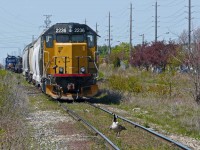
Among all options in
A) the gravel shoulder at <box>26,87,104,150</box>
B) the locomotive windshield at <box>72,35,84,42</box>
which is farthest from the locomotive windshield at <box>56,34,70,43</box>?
the gravel shoulder at <box>26,87,104,150</box>

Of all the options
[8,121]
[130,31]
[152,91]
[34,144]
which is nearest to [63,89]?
[152,91]

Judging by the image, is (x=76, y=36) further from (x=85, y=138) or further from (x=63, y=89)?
(x=85, y=138)

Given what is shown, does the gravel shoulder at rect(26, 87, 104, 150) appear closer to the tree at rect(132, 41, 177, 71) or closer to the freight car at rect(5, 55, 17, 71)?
the tree at rect(132, 41, 177, 71)

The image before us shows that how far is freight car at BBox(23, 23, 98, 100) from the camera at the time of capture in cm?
2505

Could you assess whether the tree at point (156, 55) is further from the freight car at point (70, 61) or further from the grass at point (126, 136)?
the grass at point (126, 136)

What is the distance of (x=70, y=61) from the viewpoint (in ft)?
82.7

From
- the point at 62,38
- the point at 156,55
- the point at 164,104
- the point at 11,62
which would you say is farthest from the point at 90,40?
the point at 11,62

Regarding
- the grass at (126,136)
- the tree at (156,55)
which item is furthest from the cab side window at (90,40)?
the tree at (156,55)

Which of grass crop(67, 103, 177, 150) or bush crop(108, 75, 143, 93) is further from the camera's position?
bush crop(108, 75, 143, 93)

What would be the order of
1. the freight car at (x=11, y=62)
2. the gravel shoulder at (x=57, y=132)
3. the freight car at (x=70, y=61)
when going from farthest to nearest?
the freight car at (x=11, y=62)
the freight car at (x=70, y=61)
the gravel shoulder at (x=57, y=132)

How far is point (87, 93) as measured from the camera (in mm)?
25281

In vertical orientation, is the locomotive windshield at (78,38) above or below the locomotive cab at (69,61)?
above

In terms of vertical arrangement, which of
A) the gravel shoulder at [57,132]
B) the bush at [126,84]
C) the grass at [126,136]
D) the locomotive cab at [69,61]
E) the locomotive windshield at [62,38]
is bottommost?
the gravel shoulder at [57,132]

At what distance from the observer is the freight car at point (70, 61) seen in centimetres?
2505
